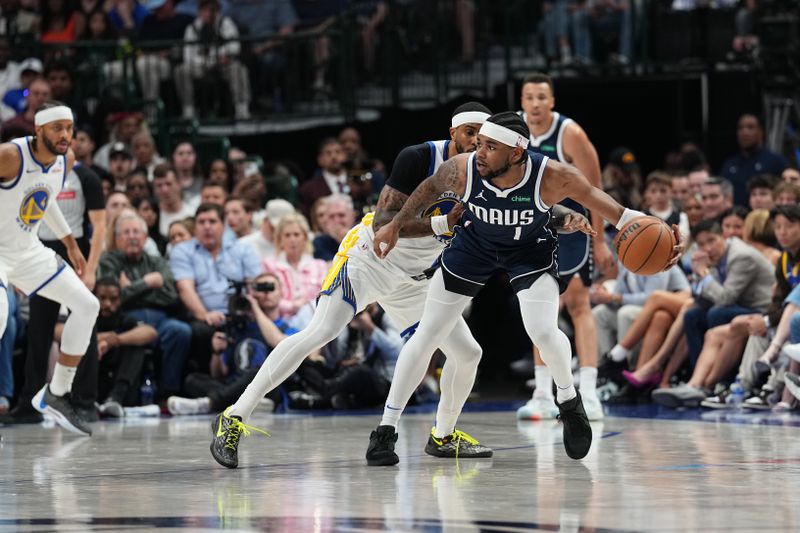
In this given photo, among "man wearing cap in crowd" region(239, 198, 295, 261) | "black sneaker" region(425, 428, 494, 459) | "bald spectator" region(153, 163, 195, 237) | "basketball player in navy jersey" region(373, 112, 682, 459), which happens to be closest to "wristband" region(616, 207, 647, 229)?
"basketball player in navy jersey" region(373, 112, 682, 459)

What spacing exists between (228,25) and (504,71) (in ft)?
10.2

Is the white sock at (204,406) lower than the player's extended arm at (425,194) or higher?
lower

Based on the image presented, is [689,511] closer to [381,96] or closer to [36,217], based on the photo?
[36,217]

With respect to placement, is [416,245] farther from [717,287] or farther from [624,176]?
[624,176]

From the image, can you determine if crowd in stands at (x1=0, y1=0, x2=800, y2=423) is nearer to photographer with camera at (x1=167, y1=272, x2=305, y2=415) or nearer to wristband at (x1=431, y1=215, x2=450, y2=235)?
photographer with camera at (x1=167, y1=272, x2=305, y2=415)

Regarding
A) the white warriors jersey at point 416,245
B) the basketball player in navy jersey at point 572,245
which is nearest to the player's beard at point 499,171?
the white warriors jersey at point 416,245

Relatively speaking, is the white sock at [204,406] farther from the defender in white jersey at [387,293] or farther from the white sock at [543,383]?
the defender in white jersey at [387,293]

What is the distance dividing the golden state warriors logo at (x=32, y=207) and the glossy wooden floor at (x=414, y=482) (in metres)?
1.37

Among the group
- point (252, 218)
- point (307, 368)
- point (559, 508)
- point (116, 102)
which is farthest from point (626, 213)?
point (116, 102)

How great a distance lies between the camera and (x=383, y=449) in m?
7.17

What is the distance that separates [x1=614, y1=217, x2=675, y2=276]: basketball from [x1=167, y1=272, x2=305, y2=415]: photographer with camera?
15.2ft

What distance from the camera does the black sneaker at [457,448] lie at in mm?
7469

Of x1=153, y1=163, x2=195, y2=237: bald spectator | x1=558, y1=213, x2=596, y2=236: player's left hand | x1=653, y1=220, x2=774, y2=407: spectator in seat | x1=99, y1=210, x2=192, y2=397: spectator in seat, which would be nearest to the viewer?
x1=558, y1=213, x2=596, y2=236: player's left hand

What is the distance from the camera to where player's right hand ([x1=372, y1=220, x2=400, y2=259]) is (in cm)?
703
